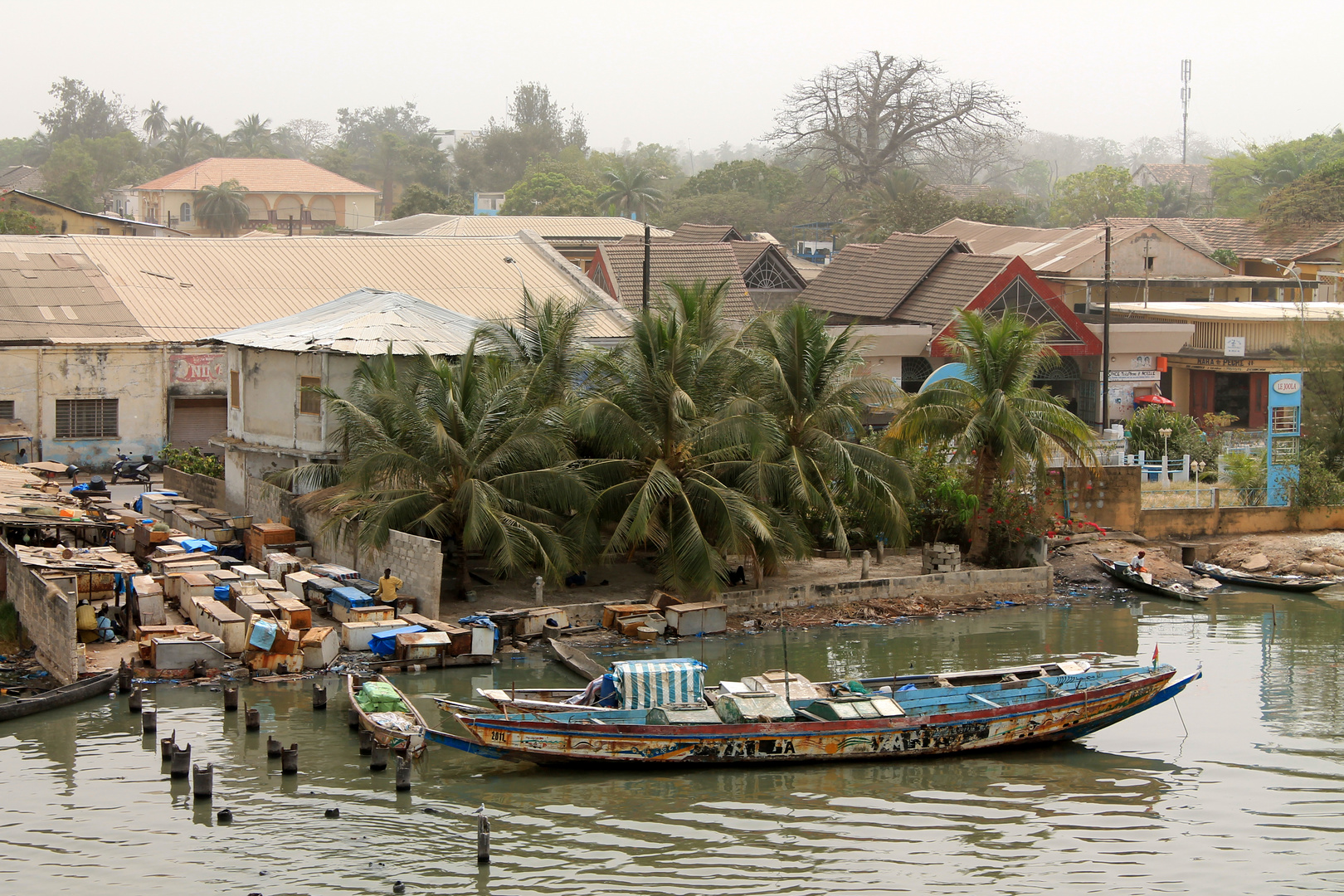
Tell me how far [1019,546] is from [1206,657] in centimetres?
550

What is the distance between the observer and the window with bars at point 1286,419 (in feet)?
114

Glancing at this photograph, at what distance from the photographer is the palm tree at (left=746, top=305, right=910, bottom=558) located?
2728cm

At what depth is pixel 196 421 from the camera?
37.7 meters

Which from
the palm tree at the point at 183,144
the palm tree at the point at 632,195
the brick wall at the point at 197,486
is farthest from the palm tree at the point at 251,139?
the brick wall at the point at 197,486

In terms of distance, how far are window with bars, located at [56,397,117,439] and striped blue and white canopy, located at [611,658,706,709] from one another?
2194cm

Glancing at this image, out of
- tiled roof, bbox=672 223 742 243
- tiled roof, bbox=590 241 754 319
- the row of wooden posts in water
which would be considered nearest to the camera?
the row of wooden posts in water

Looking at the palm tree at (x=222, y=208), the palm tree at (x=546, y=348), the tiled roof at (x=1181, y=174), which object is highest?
the tiled roof at (x=1181, y=174)

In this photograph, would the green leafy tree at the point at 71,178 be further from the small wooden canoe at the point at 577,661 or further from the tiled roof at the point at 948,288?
the small wooden canoe at the point at 577,661

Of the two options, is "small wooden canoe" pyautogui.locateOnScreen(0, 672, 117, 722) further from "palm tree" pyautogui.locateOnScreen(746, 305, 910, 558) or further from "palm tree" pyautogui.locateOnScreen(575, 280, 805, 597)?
"palm tree" pyautogui.locateOnScreen(746, 305, 910, 558)

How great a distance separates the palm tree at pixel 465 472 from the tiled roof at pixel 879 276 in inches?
948

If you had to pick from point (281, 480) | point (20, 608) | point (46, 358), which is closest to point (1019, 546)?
point (281, 480)

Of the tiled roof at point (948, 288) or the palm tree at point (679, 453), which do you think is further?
the tiled roof at point (948, 288)

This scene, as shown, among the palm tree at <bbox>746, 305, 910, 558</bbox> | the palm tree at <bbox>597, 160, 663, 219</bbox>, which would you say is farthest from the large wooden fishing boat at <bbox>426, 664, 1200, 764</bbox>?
the palm tree at <bbox>597, 160, 663, 219</bbox>

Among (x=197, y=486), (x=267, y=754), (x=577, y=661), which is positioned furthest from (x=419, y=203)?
(x=267, y=754)
